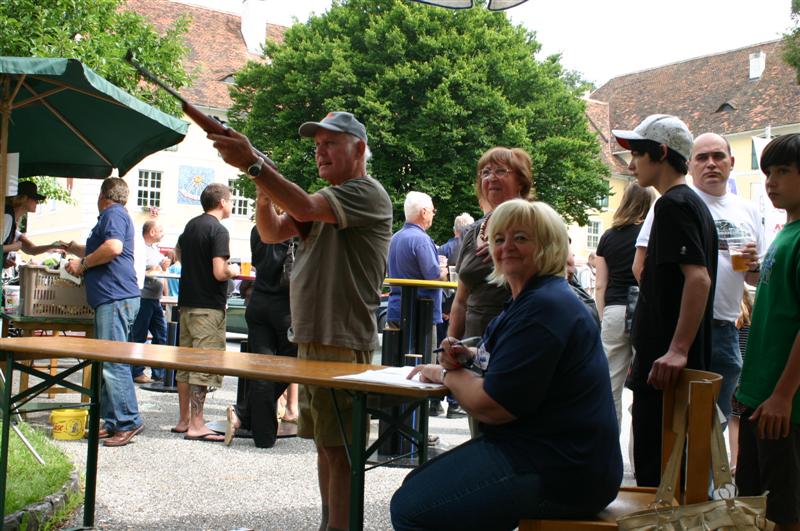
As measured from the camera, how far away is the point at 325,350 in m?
4.16

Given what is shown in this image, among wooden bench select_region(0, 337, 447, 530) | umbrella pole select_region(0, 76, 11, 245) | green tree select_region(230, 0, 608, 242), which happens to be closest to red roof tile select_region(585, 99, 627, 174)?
green tree select_region(230, 0, 608, 242)

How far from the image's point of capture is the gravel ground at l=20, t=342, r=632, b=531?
4898 mm

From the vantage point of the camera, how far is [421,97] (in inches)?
1296

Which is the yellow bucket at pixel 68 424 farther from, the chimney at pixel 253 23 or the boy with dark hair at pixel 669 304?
the chimney at pixel 253 23

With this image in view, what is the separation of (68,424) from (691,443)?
5.67 meters

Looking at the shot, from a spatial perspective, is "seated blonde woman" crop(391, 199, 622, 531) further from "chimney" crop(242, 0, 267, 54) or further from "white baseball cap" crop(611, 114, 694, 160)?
"chimney" crop(242, 0, 267, 54)

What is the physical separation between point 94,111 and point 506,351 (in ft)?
18.9

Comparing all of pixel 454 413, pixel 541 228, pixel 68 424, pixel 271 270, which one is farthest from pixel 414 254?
pixel 541 228

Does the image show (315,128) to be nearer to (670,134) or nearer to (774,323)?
(670,134)

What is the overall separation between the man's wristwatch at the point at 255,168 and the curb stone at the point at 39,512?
2209mm

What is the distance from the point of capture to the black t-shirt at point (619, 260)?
6180mm

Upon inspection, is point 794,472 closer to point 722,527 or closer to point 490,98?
point 722,527

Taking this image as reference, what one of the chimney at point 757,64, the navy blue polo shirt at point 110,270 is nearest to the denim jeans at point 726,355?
the navy blue polo shirt at point 110,270

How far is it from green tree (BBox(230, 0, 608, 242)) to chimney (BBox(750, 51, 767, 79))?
19066 mm
